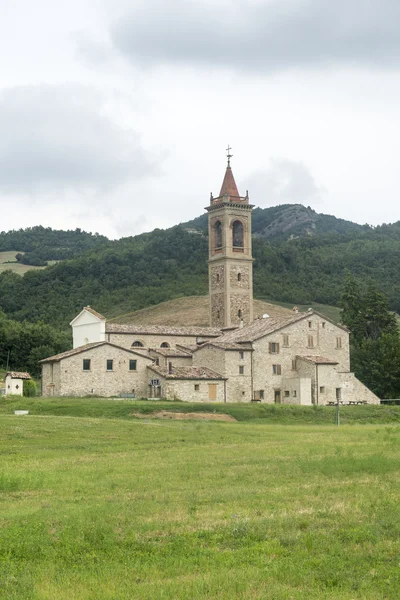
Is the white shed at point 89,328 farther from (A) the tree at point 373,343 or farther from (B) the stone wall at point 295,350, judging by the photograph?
(A) the tree at point 373,343

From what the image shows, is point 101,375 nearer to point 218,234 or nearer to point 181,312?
point 218,234

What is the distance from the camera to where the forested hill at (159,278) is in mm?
131125

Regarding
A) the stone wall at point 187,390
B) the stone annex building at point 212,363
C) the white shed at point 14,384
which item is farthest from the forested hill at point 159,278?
the stone wall at point 187,390

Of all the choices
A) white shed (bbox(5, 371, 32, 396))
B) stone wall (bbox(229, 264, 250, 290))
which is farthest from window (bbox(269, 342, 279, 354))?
stone wall (bbox(229, 264, 250, 290))

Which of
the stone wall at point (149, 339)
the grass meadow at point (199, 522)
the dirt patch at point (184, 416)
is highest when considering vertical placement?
the stone wall at point (149, 339)

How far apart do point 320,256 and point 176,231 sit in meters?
26.2

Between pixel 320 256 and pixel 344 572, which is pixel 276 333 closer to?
pixel 344 572

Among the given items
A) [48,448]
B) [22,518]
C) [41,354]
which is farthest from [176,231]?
[22,518]

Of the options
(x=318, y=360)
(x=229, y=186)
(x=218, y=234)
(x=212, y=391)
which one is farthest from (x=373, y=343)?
Result: (x=229, y=186)

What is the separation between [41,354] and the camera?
91.6m

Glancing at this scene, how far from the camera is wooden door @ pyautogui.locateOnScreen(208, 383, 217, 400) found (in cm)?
6219

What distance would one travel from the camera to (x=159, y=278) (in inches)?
5586

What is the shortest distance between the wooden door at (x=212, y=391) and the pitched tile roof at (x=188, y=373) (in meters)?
0.49

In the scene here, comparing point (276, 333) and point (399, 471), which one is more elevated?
point (276, 333)
